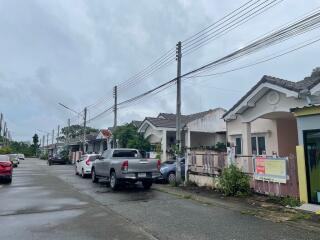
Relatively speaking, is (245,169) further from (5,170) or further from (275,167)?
(5,170)

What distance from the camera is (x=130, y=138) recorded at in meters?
29.4

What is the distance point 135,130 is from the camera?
29859 mm

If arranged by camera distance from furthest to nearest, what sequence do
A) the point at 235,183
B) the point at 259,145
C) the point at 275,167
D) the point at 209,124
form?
the point at 209,124
the point at 259,145
the point at 235,183
the point at 275,167

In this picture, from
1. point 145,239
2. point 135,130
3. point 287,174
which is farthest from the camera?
point 135,130

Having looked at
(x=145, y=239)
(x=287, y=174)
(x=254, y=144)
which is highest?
(x=254, y=144)

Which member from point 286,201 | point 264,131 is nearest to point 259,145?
point 264,131

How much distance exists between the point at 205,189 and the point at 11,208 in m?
8.11

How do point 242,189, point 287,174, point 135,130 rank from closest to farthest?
point 287,174 → point 242,189 → point 135,130

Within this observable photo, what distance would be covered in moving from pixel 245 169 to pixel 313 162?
11.5 feet

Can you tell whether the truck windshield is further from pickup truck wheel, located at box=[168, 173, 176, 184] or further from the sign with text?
the sign with text

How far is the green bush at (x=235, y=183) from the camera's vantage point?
12727 millimetres

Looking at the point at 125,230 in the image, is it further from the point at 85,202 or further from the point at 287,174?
the point at 287,174

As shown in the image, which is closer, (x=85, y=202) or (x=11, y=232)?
(x=11, y=232)

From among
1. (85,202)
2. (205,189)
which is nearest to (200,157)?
(205,189)
